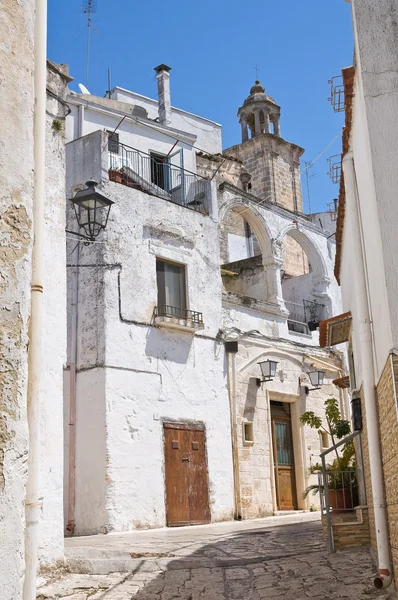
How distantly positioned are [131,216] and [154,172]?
4.68 metres

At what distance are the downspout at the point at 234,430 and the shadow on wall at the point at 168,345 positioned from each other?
4.49ft

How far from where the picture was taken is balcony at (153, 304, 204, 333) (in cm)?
1557

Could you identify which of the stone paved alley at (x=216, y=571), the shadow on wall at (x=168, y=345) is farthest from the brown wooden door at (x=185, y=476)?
the stone paved alley at (x=216, y=571)

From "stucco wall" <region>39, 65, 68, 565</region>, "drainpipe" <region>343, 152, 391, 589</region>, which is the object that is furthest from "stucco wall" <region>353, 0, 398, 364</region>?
"stucco wall" <region>39, 65, 68, 565</region>

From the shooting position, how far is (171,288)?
16.5 metres

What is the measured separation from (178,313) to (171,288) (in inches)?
24.5

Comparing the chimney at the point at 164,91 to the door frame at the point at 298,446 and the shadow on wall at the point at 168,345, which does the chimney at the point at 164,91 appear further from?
the door frame at the point at 298,446

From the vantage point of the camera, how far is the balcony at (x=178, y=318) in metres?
15.6

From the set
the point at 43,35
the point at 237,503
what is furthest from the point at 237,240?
the point at 43,35

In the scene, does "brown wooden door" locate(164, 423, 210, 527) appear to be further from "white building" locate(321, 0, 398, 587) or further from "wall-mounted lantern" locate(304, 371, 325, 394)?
"white building" locate(321, 0, 398, 587)

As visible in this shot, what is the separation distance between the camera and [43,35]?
4012 millimetres

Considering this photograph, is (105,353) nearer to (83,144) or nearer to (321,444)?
(83,144)

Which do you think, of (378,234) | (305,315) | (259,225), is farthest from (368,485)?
(305,315)

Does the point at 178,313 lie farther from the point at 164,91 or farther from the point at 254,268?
the point at 164,91
